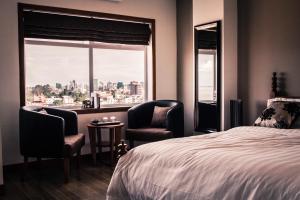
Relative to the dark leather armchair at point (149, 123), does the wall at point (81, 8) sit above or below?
above

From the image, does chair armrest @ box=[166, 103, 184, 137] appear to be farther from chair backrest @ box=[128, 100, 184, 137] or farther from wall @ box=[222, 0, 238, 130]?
wall @ box=[222, 0, 238, 130]

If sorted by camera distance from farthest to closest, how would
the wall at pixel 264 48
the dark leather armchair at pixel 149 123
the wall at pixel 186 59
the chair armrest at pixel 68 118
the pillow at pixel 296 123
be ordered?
1. the wall at pixel 186 59
2. the dark leather armchair at pixel 149 123
3. the chair armrest at pixel 68 118
4. the wall at pixel 264 48
5. the pillow at pixel 296 123

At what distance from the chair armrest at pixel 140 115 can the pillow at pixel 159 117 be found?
0.19 meters

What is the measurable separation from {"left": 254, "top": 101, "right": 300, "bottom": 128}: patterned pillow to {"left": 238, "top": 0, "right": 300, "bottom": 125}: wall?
406mm

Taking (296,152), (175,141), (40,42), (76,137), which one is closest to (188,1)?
(40,42)

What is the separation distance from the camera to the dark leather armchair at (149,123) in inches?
191

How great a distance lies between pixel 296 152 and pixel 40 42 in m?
3.83

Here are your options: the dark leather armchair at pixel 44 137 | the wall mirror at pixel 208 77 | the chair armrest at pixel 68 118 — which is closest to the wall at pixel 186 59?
the wall mirror at pixel 208 77

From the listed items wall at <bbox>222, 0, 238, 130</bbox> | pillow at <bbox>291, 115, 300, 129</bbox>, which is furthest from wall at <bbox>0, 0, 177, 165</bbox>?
pillow at <bbox>291, 115, 300, 129</bbox>

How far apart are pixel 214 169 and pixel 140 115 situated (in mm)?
3224

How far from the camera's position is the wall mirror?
16.2 feet

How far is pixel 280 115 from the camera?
3799mm

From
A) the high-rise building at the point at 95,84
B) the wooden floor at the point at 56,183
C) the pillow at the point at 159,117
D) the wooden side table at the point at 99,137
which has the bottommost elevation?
the wooden floor at the point at 56,183

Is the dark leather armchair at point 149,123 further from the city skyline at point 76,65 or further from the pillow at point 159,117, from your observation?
the city skyline at point 76,65
